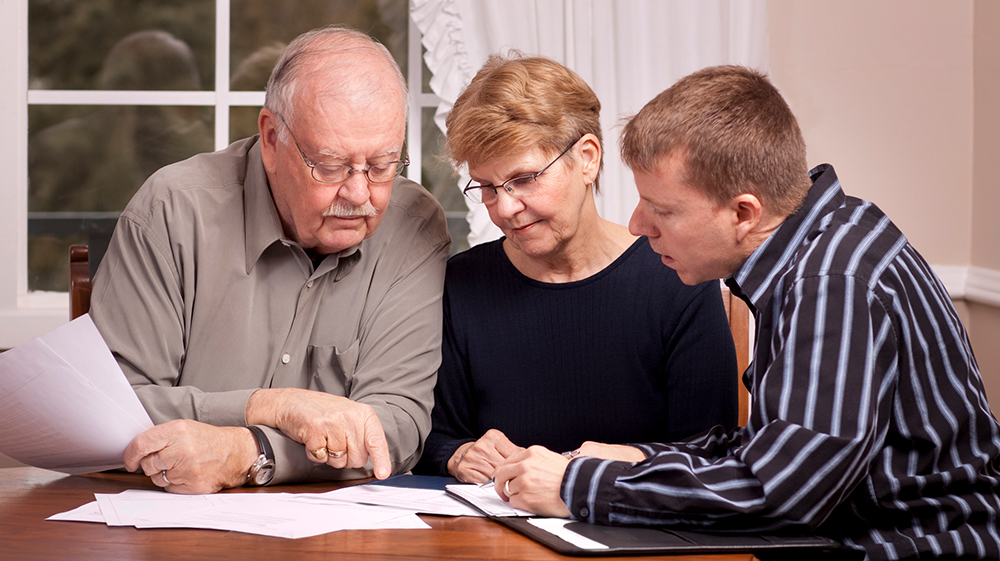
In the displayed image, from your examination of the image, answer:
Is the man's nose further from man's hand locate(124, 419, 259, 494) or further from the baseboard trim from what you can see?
the baseboard trim

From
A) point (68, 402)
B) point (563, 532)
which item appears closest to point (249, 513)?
point (68, 402)

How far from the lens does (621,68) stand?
8.20 feet

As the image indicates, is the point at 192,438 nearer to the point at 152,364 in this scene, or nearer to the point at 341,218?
the point at 152,364

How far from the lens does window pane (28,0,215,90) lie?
2.68m

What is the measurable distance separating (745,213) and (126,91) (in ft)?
7.41

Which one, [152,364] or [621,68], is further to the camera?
[621,68]

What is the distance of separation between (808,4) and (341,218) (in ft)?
5.88

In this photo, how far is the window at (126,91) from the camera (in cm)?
267

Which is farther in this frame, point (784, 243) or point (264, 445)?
point (264, 445)

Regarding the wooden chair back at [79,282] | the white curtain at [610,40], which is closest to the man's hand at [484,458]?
the wooden chair back at [79,282]

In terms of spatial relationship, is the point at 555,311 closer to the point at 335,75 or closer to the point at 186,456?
the point at 335,75

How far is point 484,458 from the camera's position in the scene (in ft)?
4.49

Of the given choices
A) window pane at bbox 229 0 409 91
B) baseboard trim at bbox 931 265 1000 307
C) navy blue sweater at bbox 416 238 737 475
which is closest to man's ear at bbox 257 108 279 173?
navy blue sweater at bbox 416 238 737 475

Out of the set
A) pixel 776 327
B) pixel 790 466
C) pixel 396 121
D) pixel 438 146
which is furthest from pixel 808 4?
pixel 790 466
